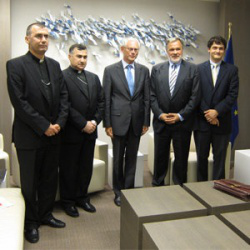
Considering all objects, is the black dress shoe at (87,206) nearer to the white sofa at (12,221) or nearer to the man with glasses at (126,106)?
the man with glasses at (126,106)

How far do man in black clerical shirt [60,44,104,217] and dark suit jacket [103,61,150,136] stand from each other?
0.34 feet

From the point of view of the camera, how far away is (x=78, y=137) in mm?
2979

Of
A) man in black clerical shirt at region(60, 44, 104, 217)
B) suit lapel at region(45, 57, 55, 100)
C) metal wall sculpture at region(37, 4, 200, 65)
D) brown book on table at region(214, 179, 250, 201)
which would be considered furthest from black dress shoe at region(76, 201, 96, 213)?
metal wall sculpture at region(37, 4, 200, 65)

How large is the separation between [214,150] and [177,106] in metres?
0.61

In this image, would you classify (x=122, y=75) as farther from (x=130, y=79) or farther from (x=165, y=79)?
(x=165, y=79)

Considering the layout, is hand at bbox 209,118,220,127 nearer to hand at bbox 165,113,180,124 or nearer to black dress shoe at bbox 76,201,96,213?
hand at bbox 165,113,180,124

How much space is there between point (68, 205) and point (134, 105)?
45.4 inches

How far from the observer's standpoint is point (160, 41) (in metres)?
5.02

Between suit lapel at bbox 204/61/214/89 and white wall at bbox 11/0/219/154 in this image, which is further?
white wall at bbox 11/0/219/154

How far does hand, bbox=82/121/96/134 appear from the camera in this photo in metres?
2.95

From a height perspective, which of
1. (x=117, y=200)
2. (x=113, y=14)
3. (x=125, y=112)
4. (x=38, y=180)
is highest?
(x=113, y=14)

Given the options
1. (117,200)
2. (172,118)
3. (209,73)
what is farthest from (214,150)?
(117,200)

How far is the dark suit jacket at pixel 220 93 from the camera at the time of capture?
10.7 ft

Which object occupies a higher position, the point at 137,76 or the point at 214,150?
the point at 137,76
